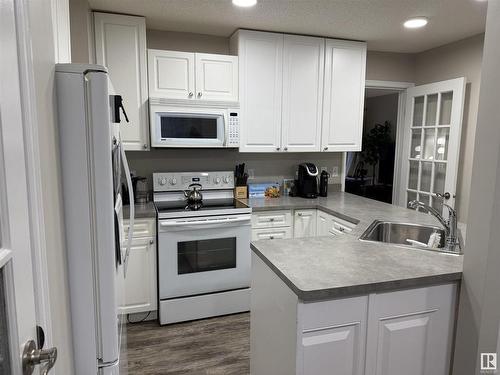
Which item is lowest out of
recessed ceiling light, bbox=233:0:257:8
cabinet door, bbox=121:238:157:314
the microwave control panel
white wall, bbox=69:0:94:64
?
cabinet door, bbox=121:238:157:314

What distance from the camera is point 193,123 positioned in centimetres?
296

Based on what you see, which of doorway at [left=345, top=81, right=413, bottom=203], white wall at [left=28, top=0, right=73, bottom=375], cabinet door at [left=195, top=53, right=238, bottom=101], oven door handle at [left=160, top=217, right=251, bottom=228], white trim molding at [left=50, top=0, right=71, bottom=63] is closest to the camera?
white wall at [left=28, top=0, right=73, bottom=375]

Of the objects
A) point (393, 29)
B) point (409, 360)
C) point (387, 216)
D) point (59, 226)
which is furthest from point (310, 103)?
point (59, 226)

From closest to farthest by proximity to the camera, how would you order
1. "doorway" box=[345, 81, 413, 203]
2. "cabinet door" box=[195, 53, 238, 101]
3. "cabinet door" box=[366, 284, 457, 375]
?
"cabinet door" box=[366, 284, 457, 375], "cabinet door" box=[195, 53, 238, 101], "doorway" box=[345, 81, 413, 203]

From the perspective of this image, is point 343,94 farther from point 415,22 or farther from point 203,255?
point 203,255

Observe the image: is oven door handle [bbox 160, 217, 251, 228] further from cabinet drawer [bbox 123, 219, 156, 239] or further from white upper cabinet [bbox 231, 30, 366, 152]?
white upper cabinet [bbox 231, 30, 366, 152]

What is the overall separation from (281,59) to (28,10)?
8.69ft

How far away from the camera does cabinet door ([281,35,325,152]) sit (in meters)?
3.22

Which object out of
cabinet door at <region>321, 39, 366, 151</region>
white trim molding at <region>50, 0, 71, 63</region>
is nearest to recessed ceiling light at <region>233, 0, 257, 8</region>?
cabinet door at <region>321, 39, 366, 151</region>

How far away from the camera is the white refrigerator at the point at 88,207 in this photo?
3.53 ft

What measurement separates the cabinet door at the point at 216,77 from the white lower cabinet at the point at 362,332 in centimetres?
186

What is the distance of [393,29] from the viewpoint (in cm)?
308

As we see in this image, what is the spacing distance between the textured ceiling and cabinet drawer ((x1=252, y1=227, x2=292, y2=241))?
5.83 feet

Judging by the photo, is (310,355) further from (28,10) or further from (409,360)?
(28,10)
